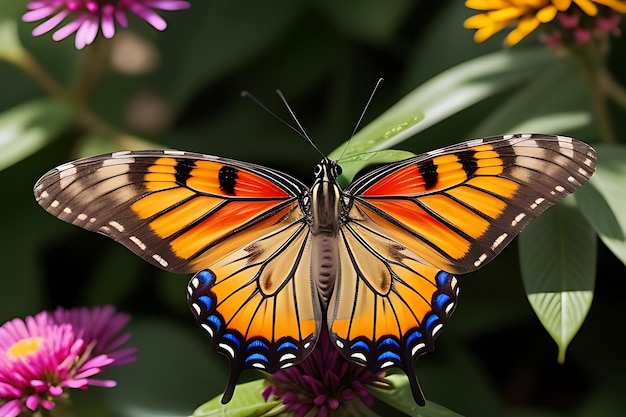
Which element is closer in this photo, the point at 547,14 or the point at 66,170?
Answer: the point at 66,170

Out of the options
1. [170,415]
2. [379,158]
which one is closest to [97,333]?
[170,415]

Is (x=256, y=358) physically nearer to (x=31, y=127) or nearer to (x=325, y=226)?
(x=325, y=226)

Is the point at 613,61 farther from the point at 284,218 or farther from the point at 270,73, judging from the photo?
the point at 284,218

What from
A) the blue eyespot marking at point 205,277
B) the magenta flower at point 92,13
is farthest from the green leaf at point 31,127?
the blue eyespot marking at point 205,277

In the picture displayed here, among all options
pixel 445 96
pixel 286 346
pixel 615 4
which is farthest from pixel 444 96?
pixel 286 346

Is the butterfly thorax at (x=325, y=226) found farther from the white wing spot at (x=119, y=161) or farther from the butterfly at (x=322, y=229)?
the white wing spot at (x=119, y=161)
